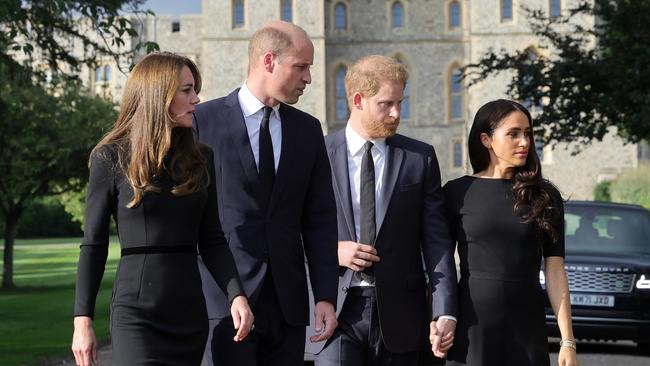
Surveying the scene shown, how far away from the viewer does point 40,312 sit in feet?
75.6

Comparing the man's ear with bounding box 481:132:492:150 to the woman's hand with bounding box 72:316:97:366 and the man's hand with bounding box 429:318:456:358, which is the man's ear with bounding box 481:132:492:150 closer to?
the man's hand with bounding box 429:318:456:358

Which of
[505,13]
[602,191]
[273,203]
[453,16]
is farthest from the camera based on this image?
[453,16]

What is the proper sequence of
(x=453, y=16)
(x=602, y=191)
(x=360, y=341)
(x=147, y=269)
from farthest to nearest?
(x=453, y=16) → (x=602, y=191) → (x=360, y=341) → (x=147, y=269)

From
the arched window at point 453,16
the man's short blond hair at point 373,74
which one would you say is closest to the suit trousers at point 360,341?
the man's short blond hair at point 373,74

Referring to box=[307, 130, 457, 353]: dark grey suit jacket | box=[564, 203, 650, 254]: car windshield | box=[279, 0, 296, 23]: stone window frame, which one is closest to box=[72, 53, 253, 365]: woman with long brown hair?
box=[307, 130, 457, 353]: dark grey suit jacket

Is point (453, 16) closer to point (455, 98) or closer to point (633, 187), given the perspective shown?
point (455, 98)

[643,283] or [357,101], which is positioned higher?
[357,101]

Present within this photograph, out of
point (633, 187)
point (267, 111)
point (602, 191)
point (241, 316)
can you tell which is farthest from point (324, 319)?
point (602, 191)

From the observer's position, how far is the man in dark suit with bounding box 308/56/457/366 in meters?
5.22

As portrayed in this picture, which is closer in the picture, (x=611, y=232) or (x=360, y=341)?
(x=360, y=341)

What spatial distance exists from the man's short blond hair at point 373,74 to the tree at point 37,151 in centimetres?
2484

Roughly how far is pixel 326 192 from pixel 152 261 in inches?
41.7

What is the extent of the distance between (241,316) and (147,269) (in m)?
0.39

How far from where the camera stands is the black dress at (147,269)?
4.12 m
